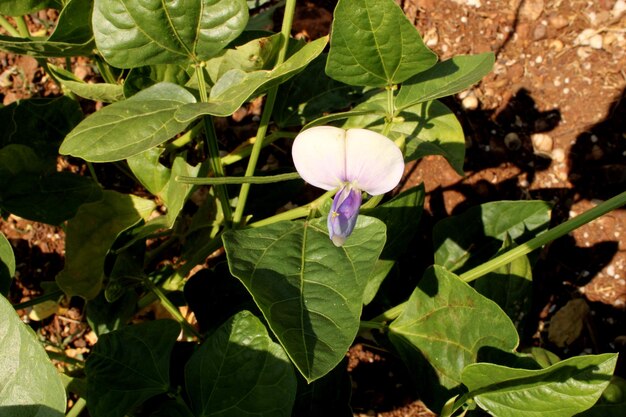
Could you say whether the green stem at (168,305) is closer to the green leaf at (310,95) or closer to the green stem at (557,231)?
the green leaf at (310,95)

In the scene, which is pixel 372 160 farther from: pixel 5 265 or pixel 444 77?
pixel 5 265

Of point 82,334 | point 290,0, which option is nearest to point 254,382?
point 290,0

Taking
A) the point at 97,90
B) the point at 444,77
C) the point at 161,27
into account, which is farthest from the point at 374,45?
the point at 97,90

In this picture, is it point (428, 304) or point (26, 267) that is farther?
point (26, 267)

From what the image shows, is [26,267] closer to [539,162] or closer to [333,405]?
[333,405]

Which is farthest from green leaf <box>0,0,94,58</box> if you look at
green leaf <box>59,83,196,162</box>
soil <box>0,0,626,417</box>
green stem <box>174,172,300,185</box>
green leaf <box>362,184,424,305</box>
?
soil <box>0,0,626,417</box>
